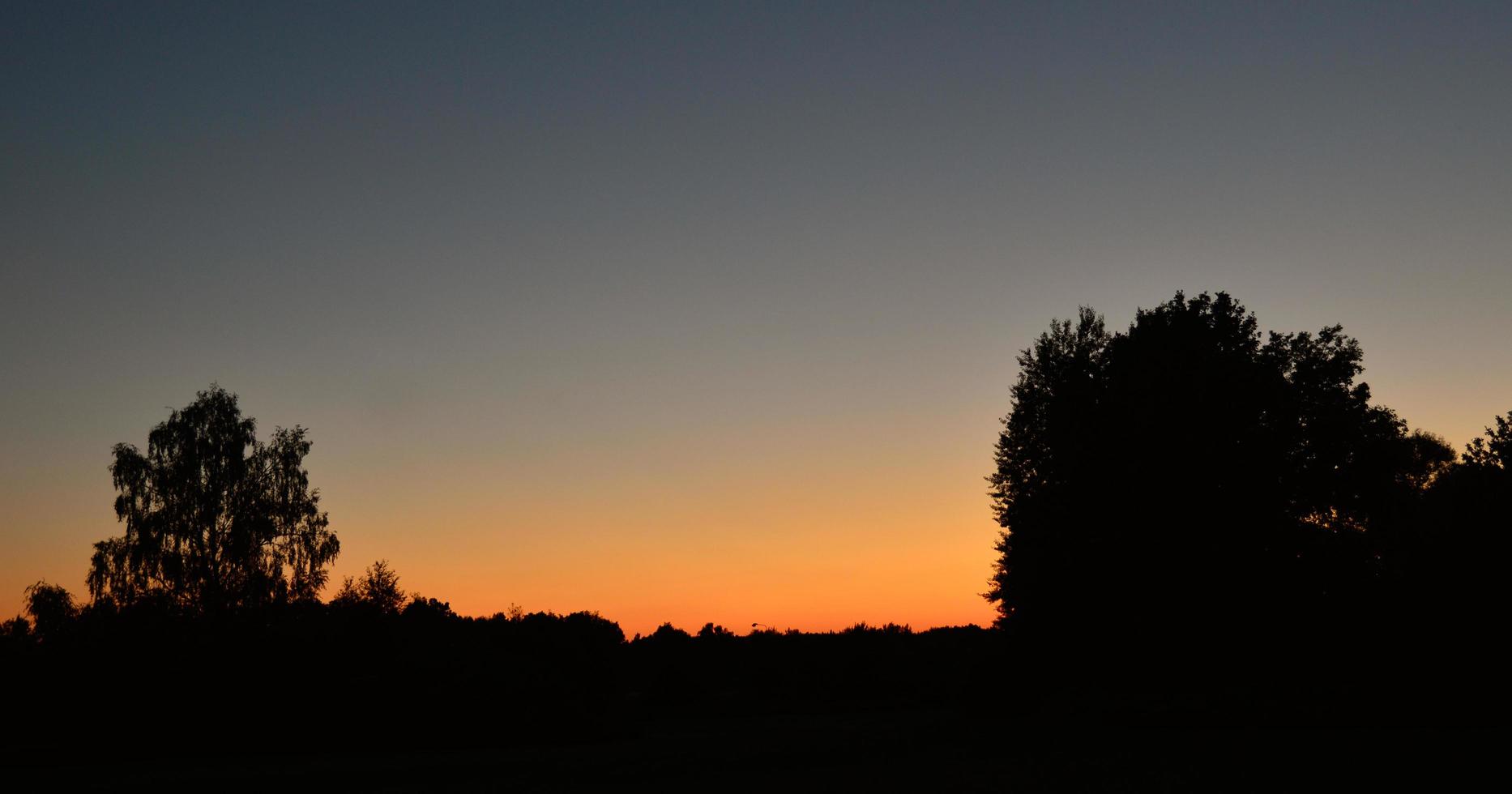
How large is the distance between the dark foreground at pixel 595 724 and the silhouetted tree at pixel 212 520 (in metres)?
6.06

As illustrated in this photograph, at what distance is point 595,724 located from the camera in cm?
Result: 4566

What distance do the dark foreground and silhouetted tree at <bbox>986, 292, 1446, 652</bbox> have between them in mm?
2879

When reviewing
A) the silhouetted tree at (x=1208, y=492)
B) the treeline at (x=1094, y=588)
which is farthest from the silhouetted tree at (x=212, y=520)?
the silhouetted tree at (x=1208, y=492)

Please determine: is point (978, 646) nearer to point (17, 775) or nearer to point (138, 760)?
point (138, 760)

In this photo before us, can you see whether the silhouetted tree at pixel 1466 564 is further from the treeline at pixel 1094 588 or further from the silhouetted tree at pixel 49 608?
the silhouetted tree at pixel 49 608

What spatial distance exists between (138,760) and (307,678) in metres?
6.14

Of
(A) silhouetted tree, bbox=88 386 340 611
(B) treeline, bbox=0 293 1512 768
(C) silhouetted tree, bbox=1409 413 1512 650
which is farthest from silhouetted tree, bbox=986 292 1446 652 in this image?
(A) silhouetted tree, bbox=88 386 340 611

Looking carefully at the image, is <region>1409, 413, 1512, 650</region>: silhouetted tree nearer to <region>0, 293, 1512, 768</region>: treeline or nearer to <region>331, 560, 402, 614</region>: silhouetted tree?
<region>0, 293, 1512, 768</region>: treeline

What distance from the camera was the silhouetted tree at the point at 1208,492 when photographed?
146 feet

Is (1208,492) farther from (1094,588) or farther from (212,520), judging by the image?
(212,520)

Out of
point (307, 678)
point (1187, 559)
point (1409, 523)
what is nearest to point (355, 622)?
point (307, 678)

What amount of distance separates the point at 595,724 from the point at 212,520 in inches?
935

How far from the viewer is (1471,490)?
41125 mm

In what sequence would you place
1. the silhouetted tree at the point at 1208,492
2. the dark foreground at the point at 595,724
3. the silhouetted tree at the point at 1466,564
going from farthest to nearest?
the silhouetted tree at the point at 1208,492 < the silhouetted tree at the point at 1466,564 < the dark foreground at the point at 595,724
